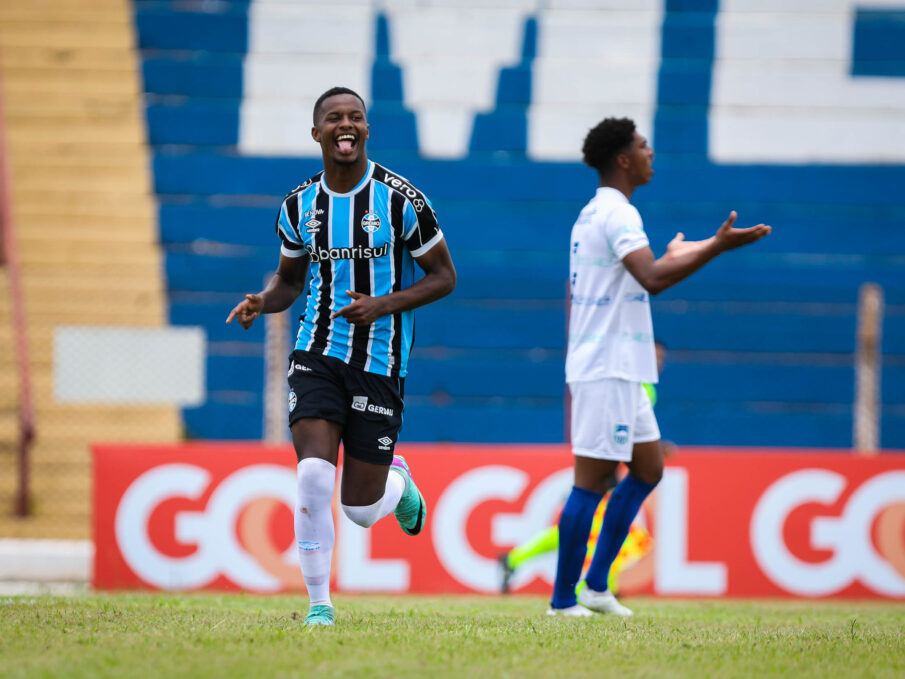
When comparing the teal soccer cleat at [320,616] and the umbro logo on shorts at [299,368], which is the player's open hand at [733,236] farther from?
the teal soccer cleat at [320,616]

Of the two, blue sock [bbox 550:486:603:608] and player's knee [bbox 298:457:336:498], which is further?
blue sock [bbox 550:486:603:608]

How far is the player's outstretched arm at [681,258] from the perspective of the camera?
15.0ft

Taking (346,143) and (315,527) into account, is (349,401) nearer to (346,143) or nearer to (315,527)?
(315,527)

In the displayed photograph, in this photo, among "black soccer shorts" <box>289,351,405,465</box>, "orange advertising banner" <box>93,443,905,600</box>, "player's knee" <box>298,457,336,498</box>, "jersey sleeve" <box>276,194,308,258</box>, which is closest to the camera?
"player's knee" <box>298,457,336,498</box>

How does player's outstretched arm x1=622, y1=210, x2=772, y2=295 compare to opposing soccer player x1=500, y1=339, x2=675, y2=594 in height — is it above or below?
above

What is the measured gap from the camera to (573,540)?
5.13m

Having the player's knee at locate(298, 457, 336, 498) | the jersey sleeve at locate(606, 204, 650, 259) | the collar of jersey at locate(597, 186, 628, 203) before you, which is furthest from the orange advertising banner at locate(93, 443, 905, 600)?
the player's knee at locate(298, 457, 336, 498)

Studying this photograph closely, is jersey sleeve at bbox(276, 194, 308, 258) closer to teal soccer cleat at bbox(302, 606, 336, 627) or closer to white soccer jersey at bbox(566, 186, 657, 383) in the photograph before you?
white soccer jersey at bbox(566, 186, 657, 383)

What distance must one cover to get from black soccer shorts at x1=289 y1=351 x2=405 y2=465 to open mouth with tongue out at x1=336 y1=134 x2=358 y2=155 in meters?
0.77

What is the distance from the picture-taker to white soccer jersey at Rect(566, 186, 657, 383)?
16.6 feet

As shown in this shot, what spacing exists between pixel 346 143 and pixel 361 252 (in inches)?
16.1

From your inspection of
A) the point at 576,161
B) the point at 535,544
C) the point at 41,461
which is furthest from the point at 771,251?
the point at 41,461

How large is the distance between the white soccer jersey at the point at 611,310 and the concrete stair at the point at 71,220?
245 inches

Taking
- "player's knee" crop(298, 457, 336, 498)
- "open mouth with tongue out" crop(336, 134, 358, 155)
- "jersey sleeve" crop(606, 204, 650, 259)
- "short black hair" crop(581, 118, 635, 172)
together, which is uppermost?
"short black hair" crop(581, 118, 635, 172)
